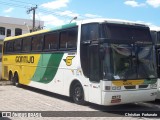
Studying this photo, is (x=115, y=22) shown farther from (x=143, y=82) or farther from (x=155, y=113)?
(x=155, y=113)

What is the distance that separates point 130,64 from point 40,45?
19.6 ft

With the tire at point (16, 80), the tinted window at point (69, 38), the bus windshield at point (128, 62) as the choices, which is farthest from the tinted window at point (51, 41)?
the tire at point (16, 80)

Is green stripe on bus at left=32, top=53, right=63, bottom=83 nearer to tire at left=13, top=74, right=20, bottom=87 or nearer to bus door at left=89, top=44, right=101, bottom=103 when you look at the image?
bus door at left=89, top=44, right=101, bottom=103

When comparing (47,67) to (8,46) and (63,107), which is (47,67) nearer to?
(63,107)

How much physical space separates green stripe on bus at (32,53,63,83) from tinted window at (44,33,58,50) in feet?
1.23

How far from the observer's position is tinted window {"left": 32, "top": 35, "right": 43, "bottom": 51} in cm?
1585

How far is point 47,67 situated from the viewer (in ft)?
49.3

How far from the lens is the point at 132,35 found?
1161cm

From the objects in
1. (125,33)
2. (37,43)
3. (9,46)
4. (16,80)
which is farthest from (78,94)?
(9,46)

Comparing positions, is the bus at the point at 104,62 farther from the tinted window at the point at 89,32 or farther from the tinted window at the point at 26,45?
the tinted window at the point at 26,45

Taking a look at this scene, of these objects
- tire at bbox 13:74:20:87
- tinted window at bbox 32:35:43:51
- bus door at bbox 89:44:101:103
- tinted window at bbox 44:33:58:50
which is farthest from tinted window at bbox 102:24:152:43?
tire at bbox 13:74:20:87

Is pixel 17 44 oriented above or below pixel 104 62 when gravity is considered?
above

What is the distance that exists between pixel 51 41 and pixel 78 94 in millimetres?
3350

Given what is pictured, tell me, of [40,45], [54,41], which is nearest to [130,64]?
[54,41]
